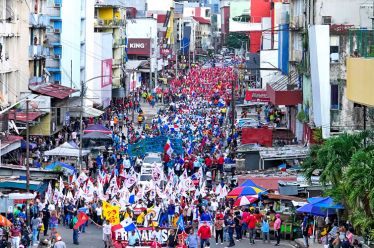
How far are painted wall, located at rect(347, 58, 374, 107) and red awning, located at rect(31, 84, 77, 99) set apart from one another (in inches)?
1589

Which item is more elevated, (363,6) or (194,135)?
(363,6)

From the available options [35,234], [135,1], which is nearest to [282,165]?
[35,234]

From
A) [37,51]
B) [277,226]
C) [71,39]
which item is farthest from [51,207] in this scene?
[71,39]

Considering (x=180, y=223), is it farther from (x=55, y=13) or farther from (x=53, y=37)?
(x=55, y=13)

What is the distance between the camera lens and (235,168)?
68.1 m

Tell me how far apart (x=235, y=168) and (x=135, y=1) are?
12954 cm

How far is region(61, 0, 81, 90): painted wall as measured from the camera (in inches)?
3777

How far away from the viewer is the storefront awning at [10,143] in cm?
6276

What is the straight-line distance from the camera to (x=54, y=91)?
82250mm

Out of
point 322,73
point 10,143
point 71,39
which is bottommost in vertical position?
point 10,143

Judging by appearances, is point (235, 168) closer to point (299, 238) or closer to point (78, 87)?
point (299, 238)

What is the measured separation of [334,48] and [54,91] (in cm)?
2296

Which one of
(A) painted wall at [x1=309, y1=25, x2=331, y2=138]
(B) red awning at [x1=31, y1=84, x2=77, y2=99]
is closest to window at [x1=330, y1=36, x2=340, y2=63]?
(A) painted wall at [x1=309, y1=25, x2=331, y2=138]

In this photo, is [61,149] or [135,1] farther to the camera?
[135,1]
